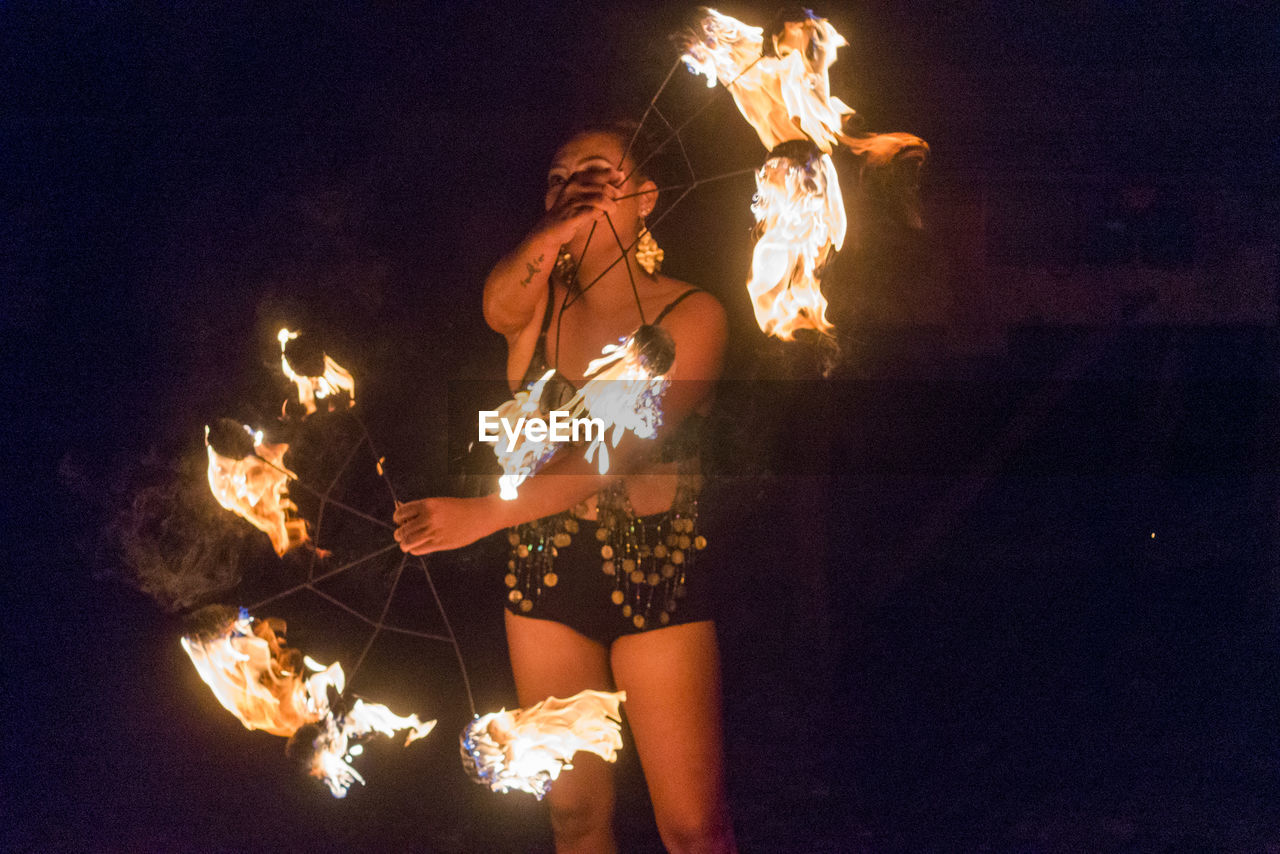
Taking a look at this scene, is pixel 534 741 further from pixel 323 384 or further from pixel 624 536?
pixel 323 384

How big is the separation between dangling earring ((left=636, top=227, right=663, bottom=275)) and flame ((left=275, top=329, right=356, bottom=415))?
2.36 ft

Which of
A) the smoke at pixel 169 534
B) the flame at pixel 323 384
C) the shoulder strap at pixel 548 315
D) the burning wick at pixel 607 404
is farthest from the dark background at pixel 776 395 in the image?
the burning wick at pixel 607 404

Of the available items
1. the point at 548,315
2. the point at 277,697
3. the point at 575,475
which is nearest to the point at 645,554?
the point at 575,475

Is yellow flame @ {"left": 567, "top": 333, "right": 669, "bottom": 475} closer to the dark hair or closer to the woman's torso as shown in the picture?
the woman's torso

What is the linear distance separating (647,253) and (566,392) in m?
0.35

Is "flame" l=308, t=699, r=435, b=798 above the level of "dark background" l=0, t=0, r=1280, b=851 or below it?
below

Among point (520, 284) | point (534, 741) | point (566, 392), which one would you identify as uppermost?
point (520, 284)

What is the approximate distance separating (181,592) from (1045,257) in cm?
224

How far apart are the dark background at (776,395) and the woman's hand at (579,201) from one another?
266 millimetres

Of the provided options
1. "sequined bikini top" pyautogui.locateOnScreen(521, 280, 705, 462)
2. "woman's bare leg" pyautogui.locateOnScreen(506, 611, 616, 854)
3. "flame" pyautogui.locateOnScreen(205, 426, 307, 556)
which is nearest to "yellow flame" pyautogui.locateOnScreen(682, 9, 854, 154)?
"sequined bikini top" pyautogui.locateOnScreen(521, 280, 705, 462)

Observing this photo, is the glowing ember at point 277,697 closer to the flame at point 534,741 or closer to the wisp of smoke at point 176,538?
the flame at point 534,741

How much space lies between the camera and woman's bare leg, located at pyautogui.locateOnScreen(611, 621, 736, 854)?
1864 millimetres

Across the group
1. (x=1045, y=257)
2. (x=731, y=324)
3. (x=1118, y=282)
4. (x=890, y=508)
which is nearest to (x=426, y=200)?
(x=731, y=324)

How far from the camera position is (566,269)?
77.3 inches
